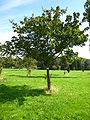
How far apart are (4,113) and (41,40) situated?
373 inches

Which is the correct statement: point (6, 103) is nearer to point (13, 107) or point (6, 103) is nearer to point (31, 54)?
point (13, 107)

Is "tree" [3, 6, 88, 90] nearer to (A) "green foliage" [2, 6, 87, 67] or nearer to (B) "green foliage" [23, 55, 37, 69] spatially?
(A) "green foliage" [2, 6, 87, 67]

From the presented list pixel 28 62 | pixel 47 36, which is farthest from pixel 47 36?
pixel 28 62

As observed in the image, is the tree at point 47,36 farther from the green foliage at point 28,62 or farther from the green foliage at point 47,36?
the green foliage at point 28,62

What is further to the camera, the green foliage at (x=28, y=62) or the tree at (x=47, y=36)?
the green foliage at (x=28, y=62)

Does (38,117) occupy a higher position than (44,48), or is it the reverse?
(44,48)

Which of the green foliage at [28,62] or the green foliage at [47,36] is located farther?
the green foliage at [28,62]

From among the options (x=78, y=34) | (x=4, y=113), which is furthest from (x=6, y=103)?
(x=78, y=34)

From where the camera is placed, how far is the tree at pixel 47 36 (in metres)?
19.3

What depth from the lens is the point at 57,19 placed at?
1991cm

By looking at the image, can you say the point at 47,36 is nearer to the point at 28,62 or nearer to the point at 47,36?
the point at 47,36

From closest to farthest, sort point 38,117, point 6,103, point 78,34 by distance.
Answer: point 38,117
point 6,103
point 78,34

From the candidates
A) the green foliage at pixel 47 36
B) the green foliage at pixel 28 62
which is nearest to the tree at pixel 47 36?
the green foliage at pixel 47 36

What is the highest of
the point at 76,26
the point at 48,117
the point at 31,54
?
the point at 76,26
